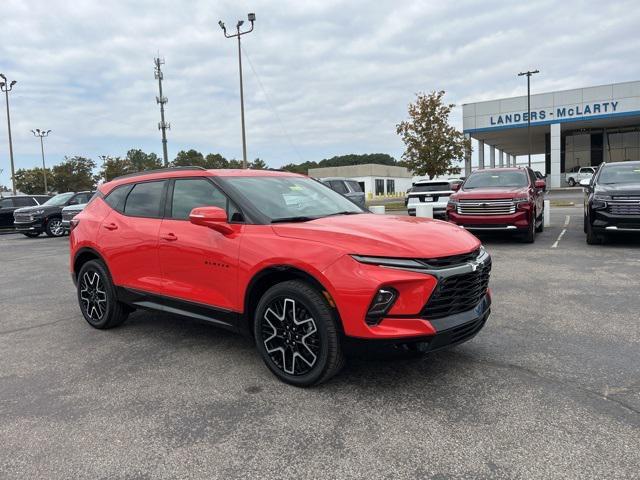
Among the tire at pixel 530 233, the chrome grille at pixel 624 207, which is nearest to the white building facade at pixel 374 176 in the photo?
the tire at pixel 530 233

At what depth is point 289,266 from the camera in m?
3.54

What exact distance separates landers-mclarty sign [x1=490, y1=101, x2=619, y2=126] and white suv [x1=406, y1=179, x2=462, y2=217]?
28.1 meters

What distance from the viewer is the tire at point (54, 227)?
64.6 feet

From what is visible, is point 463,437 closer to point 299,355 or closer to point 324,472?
point 324,472

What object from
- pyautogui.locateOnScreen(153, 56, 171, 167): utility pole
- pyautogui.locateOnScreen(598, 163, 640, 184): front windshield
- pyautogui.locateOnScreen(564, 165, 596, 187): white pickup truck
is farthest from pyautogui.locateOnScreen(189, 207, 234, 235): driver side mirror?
pyautogui.locateOnScreen(564, 165, 596, 187): white pickup truck

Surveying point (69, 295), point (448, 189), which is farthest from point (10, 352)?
point (448, 189)

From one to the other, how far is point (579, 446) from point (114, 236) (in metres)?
4.42

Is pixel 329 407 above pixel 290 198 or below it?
below

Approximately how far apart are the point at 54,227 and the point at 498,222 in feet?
56.2

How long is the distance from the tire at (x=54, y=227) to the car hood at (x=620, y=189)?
62.1 ft

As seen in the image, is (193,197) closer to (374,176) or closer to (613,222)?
(613,222)

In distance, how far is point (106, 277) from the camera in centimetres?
522

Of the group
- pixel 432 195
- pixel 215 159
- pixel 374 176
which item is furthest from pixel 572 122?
pixel 215 159

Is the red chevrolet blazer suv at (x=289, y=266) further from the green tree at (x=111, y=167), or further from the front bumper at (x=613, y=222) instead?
the green tree at (x=111, y=167)
